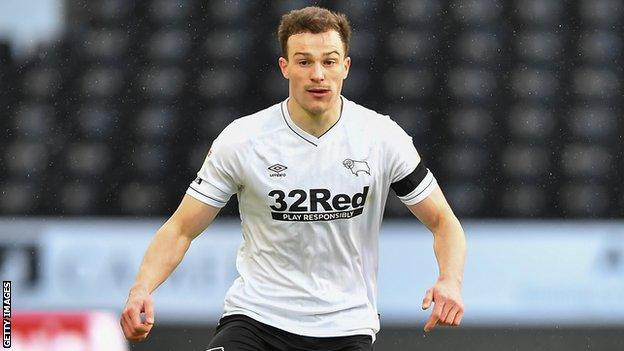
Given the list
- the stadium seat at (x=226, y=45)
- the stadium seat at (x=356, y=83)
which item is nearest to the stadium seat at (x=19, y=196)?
the stadium seat at (x=226, y=45)

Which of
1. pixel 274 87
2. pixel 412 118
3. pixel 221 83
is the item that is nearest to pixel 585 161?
pixel 412 118

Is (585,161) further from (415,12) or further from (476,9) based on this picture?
(415,12)

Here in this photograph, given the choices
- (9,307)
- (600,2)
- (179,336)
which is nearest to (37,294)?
(9,307)

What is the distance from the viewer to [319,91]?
149 inches

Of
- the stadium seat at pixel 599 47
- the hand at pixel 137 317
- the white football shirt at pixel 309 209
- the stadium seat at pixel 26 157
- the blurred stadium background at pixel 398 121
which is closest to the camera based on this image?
the hand at pixel 137 317

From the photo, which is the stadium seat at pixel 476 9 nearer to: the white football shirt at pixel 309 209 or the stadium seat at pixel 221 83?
the stadium seat at pixel 221 83

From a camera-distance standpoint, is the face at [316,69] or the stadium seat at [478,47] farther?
the stadium seat at [478,47]

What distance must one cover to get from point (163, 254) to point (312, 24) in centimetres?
80

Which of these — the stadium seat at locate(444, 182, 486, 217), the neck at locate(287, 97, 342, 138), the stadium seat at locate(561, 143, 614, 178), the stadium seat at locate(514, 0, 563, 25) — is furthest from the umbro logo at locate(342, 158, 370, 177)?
the stadium seat at locate(514, 0, 563, 25)

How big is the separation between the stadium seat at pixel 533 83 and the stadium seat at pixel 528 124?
0.21 feet

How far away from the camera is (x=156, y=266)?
3.74 metres

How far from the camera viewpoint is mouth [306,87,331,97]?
3.78 metres

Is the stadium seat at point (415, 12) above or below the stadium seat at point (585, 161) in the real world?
above

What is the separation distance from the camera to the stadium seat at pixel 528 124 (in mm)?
6602
